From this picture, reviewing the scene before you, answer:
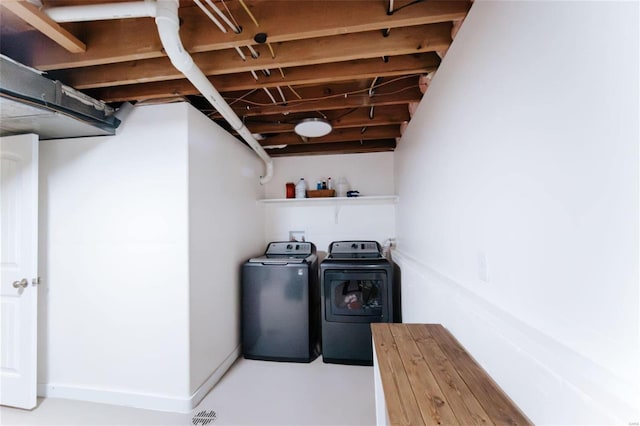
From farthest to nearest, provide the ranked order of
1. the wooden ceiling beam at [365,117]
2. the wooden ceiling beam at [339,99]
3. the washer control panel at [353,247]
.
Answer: the washer control panel at [353,247]
the wooden ceiling beam at [365,117]
the wooden ceiling beam at [339,99]

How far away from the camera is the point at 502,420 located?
0.74 m

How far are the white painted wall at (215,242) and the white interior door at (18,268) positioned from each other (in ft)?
4.12

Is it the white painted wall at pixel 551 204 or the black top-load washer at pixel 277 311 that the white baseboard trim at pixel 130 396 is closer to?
the black top-load washer at pixel 277 311

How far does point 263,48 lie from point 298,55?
0.76 feet

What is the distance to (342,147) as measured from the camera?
3.37 meters

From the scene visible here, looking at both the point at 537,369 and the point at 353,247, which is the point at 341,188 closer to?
the point at 353,247

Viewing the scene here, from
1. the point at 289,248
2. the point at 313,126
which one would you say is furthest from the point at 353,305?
the point at 313,126

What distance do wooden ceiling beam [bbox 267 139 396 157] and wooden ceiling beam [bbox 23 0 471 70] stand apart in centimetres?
194

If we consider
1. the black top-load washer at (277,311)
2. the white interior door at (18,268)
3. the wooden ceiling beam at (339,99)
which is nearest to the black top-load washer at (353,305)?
the black top-load washer at (277,311)

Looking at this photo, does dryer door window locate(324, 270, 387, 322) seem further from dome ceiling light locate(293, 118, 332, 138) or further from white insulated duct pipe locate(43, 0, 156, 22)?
white insulated duct pipe locate(43, 0, 156, 22)

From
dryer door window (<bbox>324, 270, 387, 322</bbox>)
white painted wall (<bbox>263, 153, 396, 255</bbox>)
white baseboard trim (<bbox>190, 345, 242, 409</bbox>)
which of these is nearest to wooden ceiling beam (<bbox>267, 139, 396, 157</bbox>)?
white painted wall (<bbox>263, 153, 396, 255</bbox>)

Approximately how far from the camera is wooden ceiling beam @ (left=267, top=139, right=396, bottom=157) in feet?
10.9

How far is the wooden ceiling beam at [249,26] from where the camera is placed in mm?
1247

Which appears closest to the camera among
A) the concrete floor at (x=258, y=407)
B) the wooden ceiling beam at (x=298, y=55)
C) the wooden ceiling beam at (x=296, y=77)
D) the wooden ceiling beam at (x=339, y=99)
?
the wooden ceiling beam at (x=298, y=55)
